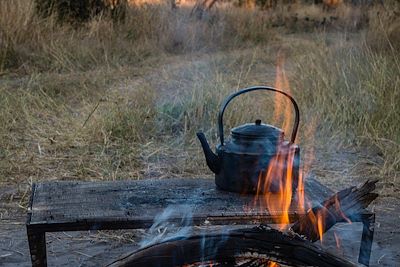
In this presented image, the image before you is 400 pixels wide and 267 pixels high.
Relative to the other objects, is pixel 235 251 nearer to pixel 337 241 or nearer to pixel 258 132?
pixel 258 132

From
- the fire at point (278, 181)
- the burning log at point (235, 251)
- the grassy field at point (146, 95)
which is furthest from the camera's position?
the grassy field at point (146, 95)

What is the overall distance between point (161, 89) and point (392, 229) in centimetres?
373

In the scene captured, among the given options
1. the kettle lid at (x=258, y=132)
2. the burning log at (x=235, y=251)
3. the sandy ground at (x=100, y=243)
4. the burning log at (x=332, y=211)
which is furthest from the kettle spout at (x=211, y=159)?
the sandy ground at (x=100, y=243)

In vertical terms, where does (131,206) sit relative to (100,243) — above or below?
above

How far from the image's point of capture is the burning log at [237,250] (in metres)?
1.67

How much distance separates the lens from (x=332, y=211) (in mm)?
1997

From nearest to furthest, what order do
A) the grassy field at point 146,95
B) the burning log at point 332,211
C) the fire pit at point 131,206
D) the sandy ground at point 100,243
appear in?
the burning log at point 332,211, the fire pit at point 131,206, the sandy ground at point 100,243, the grassy field at point 146,95

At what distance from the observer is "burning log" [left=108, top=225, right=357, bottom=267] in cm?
167

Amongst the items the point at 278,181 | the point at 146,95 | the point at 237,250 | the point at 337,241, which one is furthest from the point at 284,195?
the point at 146,95

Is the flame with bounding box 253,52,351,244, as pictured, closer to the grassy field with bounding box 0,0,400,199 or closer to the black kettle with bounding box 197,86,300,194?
the black kettle with bounding box 197,86,300,194

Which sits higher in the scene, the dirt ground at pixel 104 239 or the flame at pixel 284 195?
the flame at pixel 284 195

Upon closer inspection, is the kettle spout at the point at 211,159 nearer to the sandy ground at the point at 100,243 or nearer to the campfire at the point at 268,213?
the campfire at the point at 268,213

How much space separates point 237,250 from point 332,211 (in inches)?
17.0

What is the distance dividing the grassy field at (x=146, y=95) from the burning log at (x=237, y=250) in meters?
2.49
